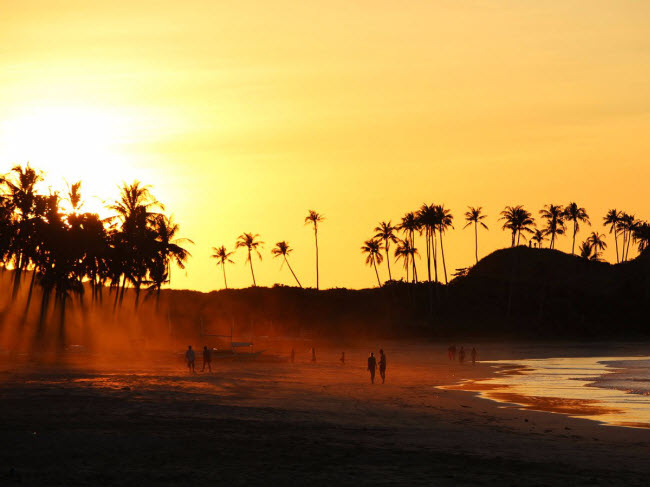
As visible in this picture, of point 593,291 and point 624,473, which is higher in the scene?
point 593,291

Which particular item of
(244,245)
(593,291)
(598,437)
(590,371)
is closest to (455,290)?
(593,291)

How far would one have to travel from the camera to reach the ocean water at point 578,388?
3011cm

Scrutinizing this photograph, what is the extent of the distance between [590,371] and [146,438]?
43.5 m

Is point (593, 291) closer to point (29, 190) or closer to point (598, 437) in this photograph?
point (29, 190)

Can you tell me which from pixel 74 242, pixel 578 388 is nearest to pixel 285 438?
pixel 578 388

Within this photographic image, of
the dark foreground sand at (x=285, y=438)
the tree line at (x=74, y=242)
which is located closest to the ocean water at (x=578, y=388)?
the dark foreground sand at (x=285, y=438)

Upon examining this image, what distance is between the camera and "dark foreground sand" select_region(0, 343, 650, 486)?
15.2m

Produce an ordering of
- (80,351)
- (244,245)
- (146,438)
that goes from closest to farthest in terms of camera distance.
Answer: (146,438), (80,351), (244,245)

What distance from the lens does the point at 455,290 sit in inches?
4968

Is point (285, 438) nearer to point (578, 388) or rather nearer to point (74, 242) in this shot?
point (578, 388)

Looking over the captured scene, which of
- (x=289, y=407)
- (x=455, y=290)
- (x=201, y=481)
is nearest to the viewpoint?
(x=201, y=481)

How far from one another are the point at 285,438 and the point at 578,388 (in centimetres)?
2603

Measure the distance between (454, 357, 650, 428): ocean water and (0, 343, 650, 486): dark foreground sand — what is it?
2208mm

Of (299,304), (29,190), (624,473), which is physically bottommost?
(624,473)
